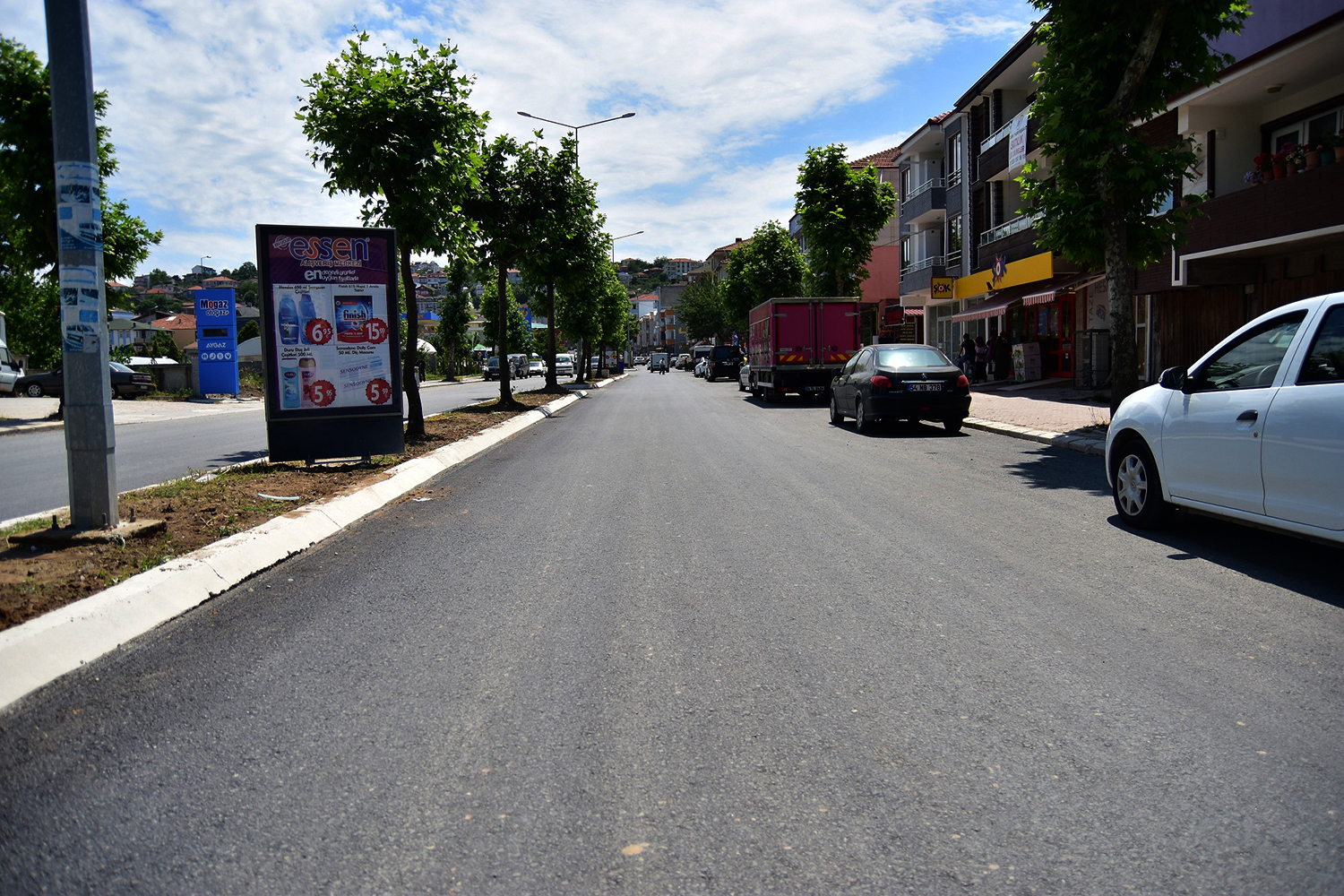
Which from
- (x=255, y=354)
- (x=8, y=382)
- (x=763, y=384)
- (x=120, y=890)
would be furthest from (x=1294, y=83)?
(x=255, y=354)

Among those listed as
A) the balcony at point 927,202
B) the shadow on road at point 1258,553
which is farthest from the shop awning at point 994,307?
the shadow on road at point 1258,553

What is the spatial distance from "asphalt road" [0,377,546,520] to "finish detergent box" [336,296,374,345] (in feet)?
7.56

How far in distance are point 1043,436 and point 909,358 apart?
9.15 feet

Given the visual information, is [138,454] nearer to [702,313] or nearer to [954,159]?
[954,159]

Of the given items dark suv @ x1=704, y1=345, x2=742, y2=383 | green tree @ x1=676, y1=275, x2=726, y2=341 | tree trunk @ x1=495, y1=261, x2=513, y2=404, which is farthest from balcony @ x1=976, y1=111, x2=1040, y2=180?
green tree @ x1=676, y1=275, x2=726, y2=341

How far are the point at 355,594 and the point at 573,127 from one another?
35.9 meters

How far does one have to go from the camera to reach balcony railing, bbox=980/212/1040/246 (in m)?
28.0

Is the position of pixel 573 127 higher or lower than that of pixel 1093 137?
higher

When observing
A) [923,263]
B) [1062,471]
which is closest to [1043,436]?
[1062,471]

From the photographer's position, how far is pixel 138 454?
45.2 ft

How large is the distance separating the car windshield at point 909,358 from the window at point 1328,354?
32.8 ft

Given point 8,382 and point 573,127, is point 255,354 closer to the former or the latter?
point 8,382

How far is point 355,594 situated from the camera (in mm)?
5391

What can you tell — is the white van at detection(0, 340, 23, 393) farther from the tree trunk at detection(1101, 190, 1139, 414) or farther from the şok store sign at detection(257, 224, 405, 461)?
the tree trunk at detection(1101, 190, 1139, 414)
